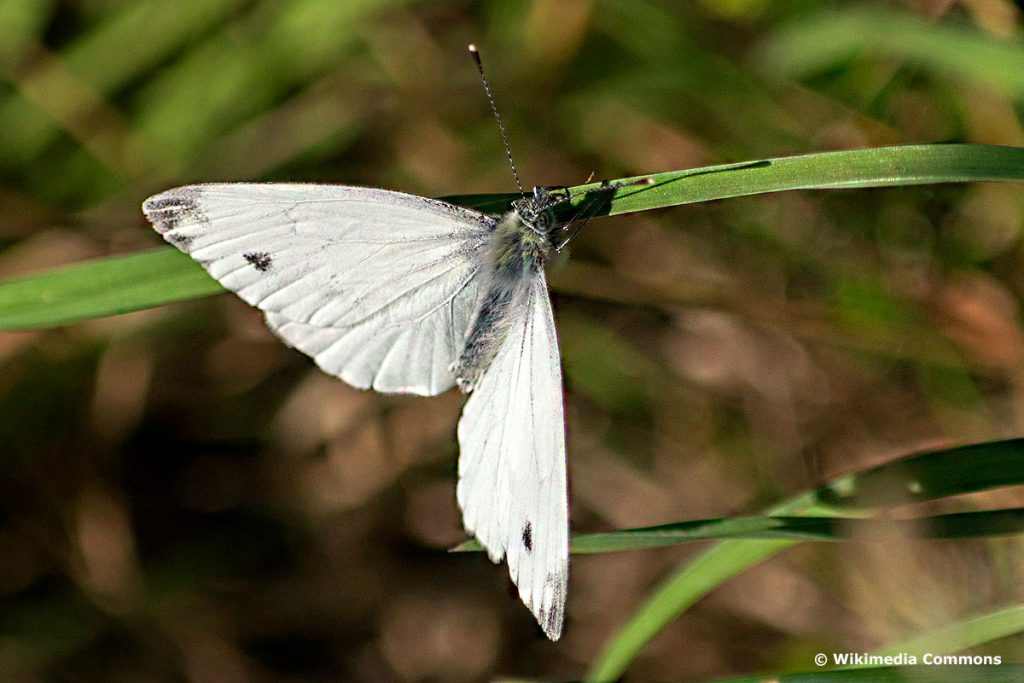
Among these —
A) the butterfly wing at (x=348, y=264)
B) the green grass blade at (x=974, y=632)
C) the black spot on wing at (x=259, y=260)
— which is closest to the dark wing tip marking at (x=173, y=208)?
the butterfly wing at (x=348, y=264)

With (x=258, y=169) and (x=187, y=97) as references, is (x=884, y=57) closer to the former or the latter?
(x=258, y=169)

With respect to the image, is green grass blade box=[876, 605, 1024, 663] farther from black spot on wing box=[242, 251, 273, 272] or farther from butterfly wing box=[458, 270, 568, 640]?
black spot on wing box=[242, 251, 273, 272]

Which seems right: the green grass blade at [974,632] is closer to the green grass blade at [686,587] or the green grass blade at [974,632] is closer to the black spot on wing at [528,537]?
the green grass blade at [686,587]

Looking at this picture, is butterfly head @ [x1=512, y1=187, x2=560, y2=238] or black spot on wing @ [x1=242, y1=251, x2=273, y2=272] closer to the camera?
black spot on wing @ [x1=242, y1=251, x2=273, y2=272]

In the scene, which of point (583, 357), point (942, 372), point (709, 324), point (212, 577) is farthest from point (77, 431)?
point (942, 372)

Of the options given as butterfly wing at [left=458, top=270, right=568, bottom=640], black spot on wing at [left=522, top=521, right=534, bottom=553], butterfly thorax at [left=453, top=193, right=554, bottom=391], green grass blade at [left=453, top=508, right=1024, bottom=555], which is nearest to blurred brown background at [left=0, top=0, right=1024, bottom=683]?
butterfly thorax at [left=453, top=193, right=554, bottom=391]

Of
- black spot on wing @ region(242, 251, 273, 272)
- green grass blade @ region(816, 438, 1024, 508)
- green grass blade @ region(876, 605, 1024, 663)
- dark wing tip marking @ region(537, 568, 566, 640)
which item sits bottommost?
dark wing tip marking @ region(537, 568, 566, 640)
